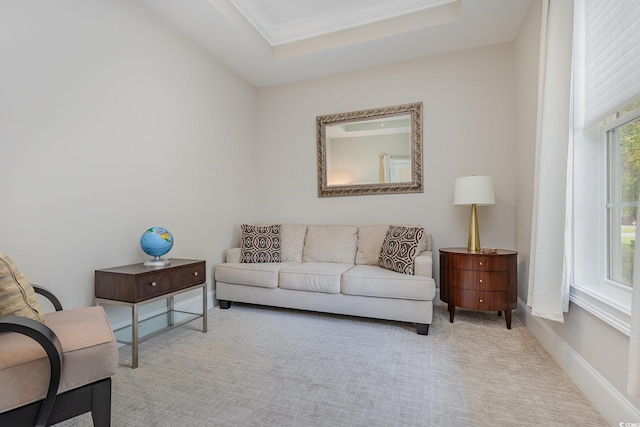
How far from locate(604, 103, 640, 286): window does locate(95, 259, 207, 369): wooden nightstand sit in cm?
286

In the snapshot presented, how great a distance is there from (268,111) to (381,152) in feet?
5.70

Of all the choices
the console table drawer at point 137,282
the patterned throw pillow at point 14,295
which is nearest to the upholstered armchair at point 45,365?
the patterned throw pillow at point 14,295

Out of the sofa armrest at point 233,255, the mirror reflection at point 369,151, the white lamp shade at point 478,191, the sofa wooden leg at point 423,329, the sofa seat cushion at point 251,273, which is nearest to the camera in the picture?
the sofa wooden leg at point 423,329

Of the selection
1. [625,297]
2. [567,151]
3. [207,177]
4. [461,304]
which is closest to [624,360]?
[625,297]

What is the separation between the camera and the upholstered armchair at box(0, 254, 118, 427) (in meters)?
1.09

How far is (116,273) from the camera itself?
2074 mm

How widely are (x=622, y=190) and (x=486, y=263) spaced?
1.15 m

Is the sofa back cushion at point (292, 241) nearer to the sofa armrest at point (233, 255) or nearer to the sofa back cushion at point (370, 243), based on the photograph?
the sofa armrest at point (233, 255)

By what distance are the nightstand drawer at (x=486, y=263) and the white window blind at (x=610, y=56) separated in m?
1.23

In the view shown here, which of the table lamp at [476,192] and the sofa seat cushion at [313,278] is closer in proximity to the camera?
the table lamp at [476,192]

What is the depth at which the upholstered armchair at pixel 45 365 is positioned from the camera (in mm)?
1086

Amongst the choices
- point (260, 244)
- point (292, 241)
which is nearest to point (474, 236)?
point (292, 241)

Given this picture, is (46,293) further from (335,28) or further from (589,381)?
(335,28)

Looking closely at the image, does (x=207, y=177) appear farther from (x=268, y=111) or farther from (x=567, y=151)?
(x=567, y=151)
